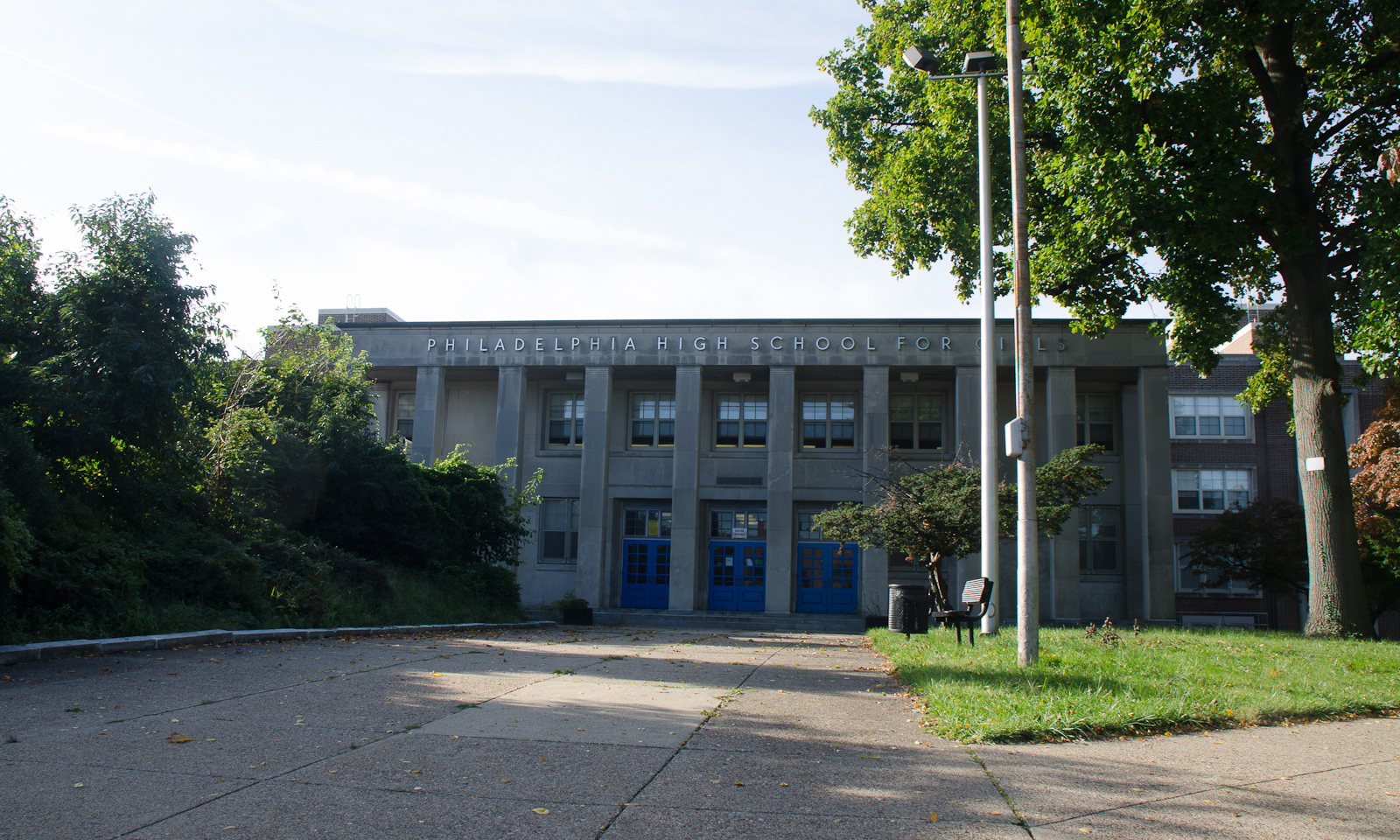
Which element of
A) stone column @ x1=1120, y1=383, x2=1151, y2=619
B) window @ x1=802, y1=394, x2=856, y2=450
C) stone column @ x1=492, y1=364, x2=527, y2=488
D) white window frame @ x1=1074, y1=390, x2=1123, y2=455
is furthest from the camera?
window @ x1=802, y1=394, x2=856, y2=450

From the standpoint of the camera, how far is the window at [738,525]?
105 ft

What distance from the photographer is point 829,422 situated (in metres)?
32.3

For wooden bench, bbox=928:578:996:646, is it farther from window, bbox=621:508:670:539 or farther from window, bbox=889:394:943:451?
window, bbox=621:508:670:539

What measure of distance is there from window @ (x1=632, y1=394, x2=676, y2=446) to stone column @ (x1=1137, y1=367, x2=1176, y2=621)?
1600cm

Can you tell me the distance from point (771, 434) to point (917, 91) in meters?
13.1

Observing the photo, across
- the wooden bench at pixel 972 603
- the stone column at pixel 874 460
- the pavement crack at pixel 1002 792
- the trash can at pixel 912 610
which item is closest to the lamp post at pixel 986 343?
the trash can at pixel 912 610

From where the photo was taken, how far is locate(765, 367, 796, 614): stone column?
99.2 feet

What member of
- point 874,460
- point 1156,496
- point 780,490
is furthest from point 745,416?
point 1156,496

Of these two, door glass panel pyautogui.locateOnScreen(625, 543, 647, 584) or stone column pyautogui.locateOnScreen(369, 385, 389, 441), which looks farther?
stone column pyautogui.locateOnScreen(369, 385, 389, 441)

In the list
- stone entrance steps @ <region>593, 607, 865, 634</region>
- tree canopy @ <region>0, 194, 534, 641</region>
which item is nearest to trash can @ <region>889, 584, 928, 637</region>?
tree canopy @ <region>0, 194, 534, 641</region>

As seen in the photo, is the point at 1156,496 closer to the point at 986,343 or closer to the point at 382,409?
the point at 986,343

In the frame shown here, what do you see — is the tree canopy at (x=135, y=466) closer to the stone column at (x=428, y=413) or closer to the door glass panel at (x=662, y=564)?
the stone column at (x=428, y=413)

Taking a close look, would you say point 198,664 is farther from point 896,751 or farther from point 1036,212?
point 1036,212

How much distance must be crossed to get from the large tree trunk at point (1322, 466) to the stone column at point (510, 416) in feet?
75.6
